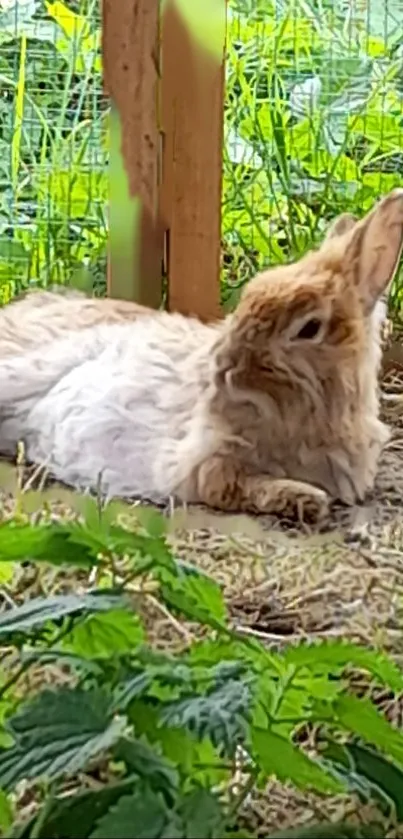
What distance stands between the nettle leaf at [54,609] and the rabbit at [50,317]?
2072 mm

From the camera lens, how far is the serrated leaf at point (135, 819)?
689 mm

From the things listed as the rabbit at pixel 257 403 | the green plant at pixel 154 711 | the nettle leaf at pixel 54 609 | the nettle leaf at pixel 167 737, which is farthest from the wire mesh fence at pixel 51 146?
the nettle leaf at pixel 167 737

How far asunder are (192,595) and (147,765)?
24cm

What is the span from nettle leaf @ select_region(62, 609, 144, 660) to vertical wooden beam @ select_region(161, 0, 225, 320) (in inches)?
93.1

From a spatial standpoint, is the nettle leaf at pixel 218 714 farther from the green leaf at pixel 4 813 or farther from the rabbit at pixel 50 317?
the rabbit at pixel 50 317

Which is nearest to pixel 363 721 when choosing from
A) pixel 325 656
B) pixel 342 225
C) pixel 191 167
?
pixel 325 656

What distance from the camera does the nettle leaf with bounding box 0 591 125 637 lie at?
0.93 metres

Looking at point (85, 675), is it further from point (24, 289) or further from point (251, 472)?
point (24, 289)

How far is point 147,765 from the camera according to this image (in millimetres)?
756

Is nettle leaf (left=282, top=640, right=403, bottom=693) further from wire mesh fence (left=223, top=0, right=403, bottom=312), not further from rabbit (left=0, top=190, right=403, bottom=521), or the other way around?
wire mesh fence (left=223, top=0, right=403, bottom=312)

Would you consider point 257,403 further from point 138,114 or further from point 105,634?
point 105,634

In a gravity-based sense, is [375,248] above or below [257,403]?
above

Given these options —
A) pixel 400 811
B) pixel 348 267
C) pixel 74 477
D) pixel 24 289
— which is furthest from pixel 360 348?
pixel 400 811

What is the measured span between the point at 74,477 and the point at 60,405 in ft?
0.58
